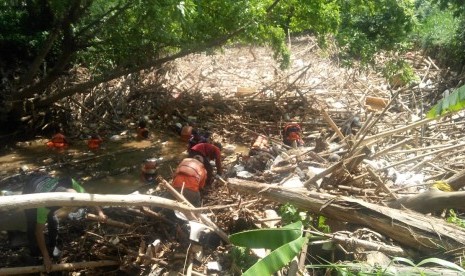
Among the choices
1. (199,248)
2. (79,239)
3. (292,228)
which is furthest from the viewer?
(79,239)

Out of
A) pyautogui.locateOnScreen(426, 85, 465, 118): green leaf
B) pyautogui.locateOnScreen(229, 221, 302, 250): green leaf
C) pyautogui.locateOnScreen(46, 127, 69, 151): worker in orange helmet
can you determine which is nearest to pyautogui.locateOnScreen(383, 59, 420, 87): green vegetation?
pyautogui.locateOnScreen(426, 85, 465, 118): green leaf

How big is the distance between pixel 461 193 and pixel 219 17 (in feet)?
15.2

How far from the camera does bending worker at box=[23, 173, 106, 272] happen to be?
3.76 m

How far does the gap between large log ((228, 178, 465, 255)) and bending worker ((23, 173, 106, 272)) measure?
1.95 meters

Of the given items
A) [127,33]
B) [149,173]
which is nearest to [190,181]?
[149,173]

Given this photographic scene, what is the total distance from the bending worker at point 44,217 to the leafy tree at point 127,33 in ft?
8.91

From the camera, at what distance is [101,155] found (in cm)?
702

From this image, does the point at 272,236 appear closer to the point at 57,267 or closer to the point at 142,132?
the point at 57,267

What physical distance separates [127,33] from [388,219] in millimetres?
5290

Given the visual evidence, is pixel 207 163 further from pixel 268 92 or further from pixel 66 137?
pixel 268 92

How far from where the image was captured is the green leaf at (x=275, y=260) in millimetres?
2672

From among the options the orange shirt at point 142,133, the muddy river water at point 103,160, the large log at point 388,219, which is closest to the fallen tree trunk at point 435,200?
the large log at point 388,219

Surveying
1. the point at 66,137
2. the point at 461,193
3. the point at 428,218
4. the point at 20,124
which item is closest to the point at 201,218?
the point at 428,218

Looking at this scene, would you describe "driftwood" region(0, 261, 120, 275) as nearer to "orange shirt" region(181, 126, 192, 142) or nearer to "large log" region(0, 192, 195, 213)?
"large log" region(0, 192, 195, 213)
